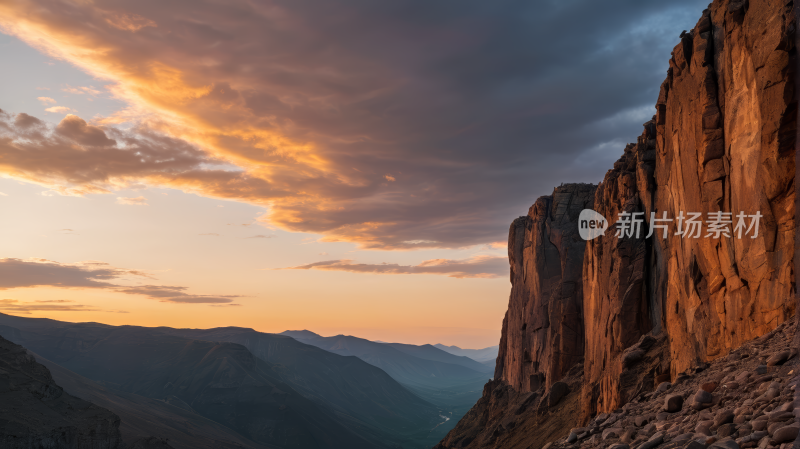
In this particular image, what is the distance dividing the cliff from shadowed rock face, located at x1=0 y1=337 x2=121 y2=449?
6577cm

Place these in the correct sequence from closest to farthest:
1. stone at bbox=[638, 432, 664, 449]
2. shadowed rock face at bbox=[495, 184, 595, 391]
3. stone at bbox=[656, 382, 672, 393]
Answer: stone at bbox=[638, 432, 664, 449]
stone at bbox=[656, 382, 672, 393]
shadowed rock face at bbox=[495, 184, 595, 391]

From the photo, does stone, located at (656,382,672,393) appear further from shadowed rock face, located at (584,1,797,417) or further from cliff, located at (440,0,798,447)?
shadowed rock face, located at (584,1,797,417)

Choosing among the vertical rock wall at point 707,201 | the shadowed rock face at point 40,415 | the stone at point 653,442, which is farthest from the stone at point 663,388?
the shadowed rock face at point 40,415

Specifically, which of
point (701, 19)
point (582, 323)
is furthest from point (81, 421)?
point (701, 19)

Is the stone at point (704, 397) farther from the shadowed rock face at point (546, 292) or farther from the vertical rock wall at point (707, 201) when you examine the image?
the shadowed rock face at point (546, 292)

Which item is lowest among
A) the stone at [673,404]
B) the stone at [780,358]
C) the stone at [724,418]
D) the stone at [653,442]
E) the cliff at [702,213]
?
the stone at [653,442]

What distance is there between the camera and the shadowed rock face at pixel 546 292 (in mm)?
74000

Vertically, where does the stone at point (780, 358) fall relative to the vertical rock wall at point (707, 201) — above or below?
below

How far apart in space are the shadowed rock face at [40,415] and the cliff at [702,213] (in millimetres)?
65766

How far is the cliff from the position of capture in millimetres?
24578

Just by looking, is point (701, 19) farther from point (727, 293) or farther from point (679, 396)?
point (679, 396)

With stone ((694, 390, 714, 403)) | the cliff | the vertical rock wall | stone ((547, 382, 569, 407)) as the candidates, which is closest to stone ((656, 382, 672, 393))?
the cliff

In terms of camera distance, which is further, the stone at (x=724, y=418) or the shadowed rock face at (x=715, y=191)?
the shadowed rock face at (x=715, y=191)

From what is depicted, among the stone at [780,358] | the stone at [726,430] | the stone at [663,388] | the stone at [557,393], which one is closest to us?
the stone at [726,430]
